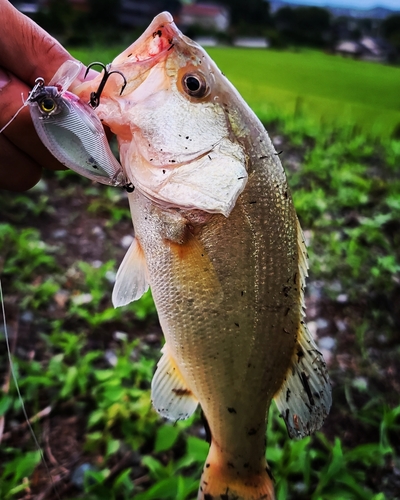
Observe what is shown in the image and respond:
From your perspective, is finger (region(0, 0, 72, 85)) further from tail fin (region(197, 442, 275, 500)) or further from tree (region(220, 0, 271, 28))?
tree (region(220, 0, 271, 28))

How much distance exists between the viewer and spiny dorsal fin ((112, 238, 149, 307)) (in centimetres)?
84

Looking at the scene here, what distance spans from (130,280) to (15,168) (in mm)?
381

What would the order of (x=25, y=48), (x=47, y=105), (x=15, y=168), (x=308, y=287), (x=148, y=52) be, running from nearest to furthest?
(x=47, y=105)
(x=148, y=52)
(x=25, y=48)
(x=15, y=168)
(x=308, y=287)

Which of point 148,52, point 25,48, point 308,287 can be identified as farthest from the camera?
point 308,287

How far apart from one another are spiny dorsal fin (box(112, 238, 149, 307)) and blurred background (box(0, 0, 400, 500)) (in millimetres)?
674

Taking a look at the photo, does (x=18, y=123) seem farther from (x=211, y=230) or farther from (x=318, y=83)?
(x=318, y=83)

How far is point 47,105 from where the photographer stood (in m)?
0.65

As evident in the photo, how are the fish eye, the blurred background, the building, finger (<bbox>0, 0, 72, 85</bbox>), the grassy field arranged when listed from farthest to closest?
1. the grassy field
2. the building
3. the blurred background
4. finger (<bbox>0, 0, 72, 85</bbox>)
5. the fish eye

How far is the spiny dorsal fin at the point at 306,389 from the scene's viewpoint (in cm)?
83

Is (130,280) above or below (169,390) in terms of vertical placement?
above

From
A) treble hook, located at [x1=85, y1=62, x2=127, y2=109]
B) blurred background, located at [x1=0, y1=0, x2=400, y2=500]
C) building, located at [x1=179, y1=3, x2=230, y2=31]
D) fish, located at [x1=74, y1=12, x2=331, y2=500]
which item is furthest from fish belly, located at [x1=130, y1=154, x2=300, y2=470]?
building, located at [x1=179, y1=3, x2=230, y2=31]

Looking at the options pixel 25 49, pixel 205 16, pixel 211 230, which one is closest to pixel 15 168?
pixel 25 49

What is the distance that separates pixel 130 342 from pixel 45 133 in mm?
1353

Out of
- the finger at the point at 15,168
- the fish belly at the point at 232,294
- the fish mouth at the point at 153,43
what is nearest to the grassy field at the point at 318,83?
the finger at the point at 15,168
